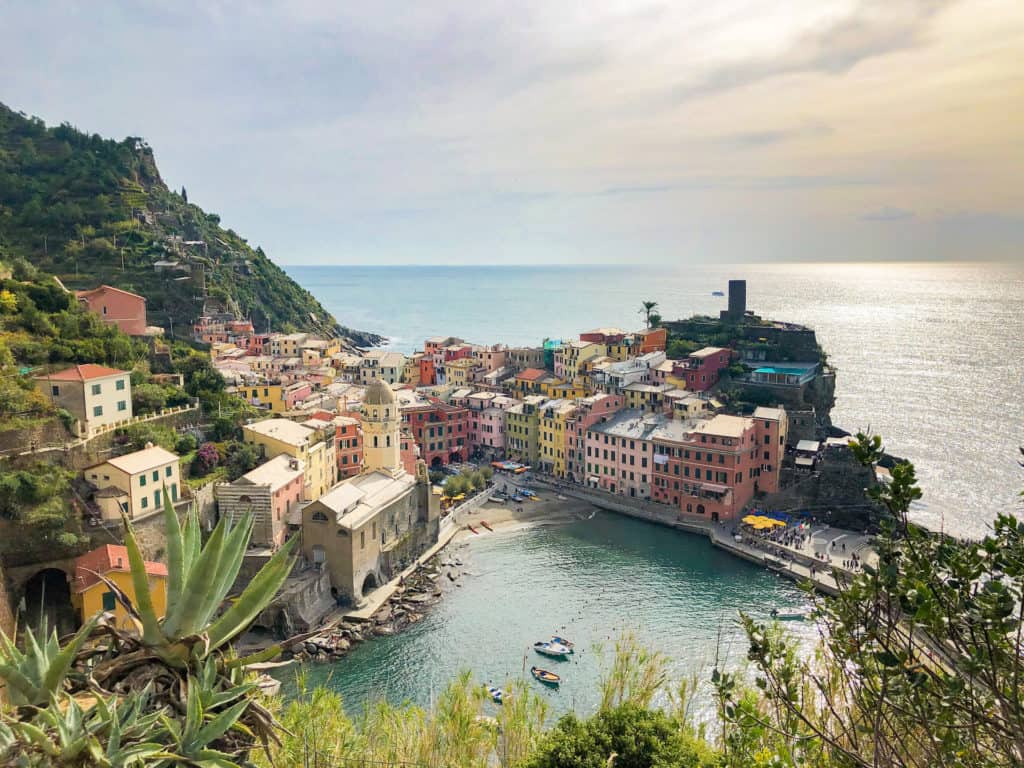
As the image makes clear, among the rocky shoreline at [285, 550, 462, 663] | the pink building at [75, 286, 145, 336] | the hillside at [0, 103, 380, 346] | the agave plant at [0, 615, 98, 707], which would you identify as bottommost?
the rocky shoreline at [285, 550, 462, 663]

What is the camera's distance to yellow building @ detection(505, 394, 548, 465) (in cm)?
4591

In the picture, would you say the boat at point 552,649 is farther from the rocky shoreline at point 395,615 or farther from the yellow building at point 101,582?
the yellow building at point 101,582

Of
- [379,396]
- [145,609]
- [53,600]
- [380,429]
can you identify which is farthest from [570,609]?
[145,609]

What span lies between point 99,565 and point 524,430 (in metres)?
27.6

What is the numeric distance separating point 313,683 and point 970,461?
4324cm

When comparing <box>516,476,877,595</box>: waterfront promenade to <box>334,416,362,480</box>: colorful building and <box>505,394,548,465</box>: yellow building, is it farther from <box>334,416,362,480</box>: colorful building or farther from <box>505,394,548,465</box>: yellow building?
<box>334,416,362,480</box>: colorful building

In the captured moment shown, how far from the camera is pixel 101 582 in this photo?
72.0 feet

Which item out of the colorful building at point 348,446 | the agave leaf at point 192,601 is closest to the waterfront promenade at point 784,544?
the colorful building at point 348,446

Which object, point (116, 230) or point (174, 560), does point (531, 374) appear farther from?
point (174, 560)

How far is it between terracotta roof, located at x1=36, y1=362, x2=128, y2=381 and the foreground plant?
2429cm

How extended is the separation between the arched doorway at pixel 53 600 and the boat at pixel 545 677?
14.5 metres

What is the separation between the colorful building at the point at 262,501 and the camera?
27344mm

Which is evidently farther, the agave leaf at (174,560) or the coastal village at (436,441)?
the coastal village at (436,441)

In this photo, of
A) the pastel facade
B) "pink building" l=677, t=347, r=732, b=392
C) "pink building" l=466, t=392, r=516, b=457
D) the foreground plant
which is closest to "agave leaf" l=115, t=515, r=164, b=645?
the foreground plant
